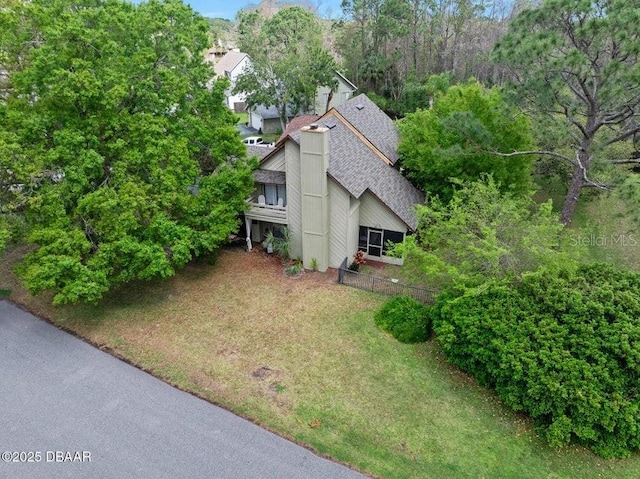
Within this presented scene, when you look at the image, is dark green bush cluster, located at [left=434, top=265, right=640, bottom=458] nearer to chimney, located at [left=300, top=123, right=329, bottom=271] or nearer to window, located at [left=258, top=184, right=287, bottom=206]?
chimney, located at [left=300, top=123, right=329, bottom=271]

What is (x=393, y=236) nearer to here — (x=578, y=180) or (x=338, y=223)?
(x=338, y=223)

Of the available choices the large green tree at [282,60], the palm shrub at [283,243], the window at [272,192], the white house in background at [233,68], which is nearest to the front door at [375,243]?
the palm shrub at [283,243]

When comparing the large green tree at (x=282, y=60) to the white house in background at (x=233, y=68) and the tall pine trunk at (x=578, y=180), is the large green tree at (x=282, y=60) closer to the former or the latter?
the white house in background at (x=233, y=68)

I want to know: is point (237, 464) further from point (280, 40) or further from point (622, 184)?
point (280, 40)

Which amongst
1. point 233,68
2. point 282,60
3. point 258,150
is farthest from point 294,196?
point 233,68

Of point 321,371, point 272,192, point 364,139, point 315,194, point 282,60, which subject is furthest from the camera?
point 282,60

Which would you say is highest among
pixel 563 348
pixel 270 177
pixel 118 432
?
pixel 270 177
